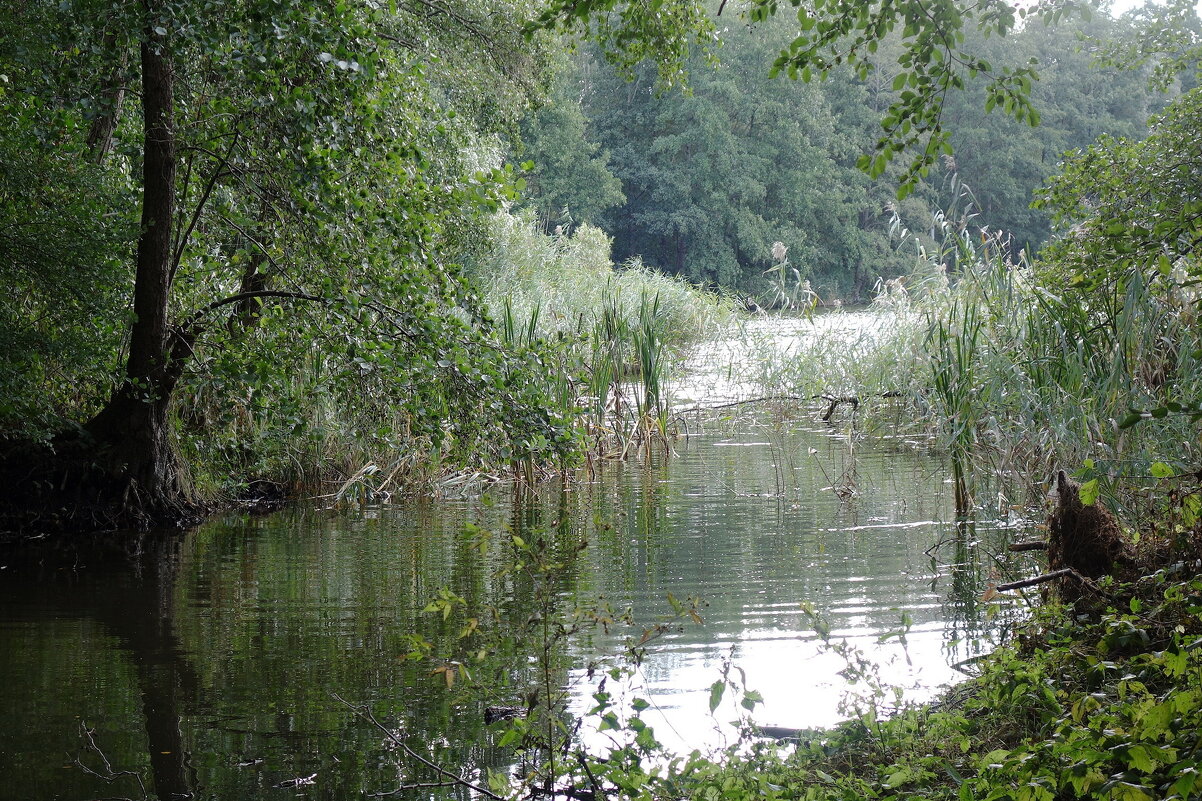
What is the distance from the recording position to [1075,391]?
6.27 m

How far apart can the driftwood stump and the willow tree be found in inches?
139

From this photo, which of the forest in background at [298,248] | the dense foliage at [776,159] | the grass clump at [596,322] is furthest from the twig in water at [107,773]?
the dense foliage at [776,159]

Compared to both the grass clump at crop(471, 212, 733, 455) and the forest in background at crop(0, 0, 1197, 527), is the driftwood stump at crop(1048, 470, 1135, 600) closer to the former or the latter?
the forest in background at crop(0, 0, 1197, 527)

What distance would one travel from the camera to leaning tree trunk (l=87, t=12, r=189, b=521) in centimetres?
767

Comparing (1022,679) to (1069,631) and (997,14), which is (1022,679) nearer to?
(1069,631)

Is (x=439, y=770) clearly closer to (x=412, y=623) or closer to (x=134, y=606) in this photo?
(x=412, y=623)

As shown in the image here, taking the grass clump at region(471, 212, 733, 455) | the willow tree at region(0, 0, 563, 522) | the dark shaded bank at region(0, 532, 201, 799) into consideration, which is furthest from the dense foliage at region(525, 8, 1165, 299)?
the dark shaded bank at region(0, 532, 201, 799)

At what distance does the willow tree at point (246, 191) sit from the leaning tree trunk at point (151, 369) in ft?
0.05

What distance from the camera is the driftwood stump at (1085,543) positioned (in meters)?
3.98

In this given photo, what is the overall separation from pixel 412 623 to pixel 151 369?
12.1ft

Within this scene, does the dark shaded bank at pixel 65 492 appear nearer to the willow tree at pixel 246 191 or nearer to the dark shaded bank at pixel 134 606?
the willow tree at pixel 246 191

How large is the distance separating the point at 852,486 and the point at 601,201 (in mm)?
32858

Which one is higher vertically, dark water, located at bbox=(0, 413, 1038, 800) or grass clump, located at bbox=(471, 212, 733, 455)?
grass clump, located at bbox=(471, 212, 733, 455)

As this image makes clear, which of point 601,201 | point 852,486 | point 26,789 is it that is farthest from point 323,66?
point 601,201
